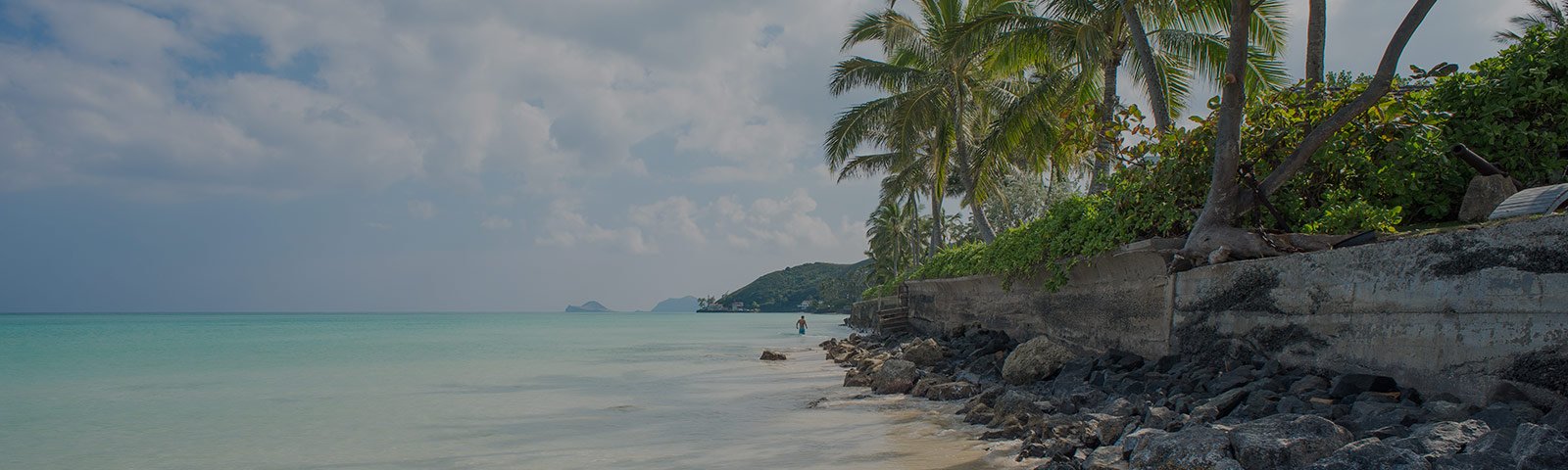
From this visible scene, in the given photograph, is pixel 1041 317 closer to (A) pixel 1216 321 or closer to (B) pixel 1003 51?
(A) pixel 1216 321

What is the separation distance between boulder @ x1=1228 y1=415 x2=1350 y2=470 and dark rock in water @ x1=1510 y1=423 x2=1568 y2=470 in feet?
2.17

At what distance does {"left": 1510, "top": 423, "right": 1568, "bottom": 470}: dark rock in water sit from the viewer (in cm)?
274

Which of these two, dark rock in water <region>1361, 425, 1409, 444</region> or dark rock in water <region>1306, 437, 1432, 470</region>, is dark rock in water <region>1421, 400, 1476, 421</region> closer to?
dark rock in water <region>1361, 425, 1409, 444</region>

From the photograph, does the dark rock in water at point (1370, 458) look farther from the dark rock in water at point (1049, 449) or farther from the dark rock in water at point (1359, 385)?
the dark rock in water at point (1049, 449)

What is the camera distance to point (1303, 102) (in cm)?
668

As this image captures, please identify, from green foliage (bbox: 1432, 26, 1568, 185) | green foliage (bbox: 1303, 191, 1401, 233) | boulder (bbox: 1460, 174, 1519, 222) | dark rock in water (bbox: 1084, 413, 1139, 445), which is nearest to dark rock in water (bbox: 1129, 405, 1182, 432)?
dark rock in water (bbox: 1084, 413, 1139, 445)

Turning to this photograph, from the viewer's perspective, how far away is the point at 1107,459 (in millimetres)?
4234

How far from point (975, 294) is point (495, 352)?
520 inches

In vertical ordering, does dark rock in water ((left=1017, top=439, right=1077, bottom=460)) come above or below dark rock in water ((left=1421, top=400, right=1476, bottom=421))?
below

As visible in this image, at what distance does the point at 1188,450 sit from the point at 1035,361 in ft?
13.8

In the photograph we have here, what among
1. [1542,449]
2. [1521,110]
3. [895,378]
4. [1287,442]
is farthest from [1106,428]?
[895,378]

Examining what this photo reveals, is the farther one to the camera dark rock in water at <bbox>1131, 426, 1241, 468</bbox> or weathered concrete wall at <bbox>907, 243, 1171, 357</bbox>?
weathered concrete wall at <bbox>907, 243, 1171, 357</bbox>

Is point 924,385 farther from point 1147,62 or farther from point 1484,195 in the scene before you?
point 1484,195

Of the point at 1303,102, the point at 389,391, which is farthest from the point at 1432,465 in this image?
the point at 389,391
